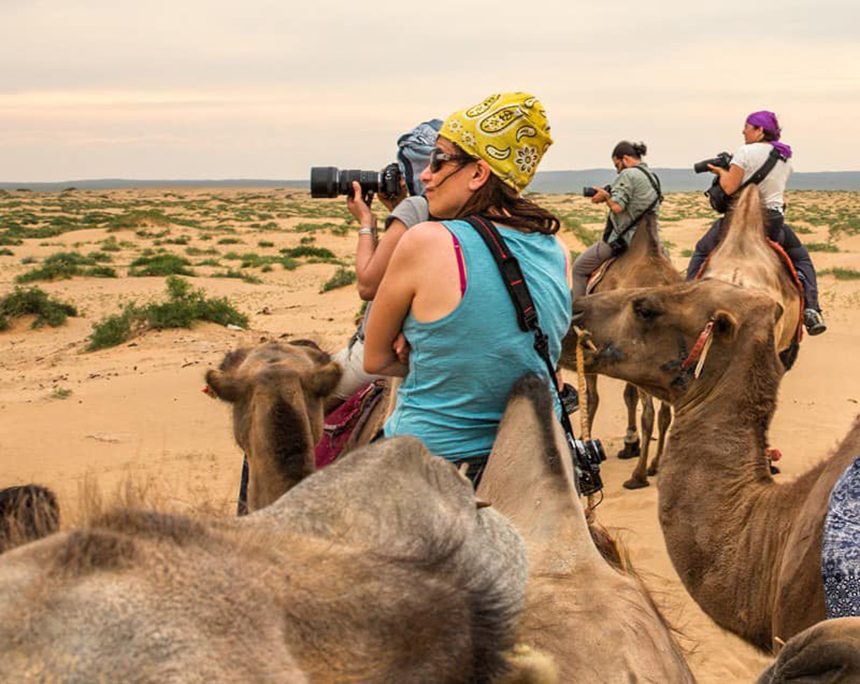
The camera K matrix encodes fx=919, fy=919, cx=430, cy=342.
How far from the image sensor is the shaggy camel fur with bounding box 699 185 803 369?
6.47 metres

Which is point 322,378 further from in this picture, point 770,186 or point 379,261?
point 770,186

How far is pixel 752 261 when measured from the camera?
6.64m

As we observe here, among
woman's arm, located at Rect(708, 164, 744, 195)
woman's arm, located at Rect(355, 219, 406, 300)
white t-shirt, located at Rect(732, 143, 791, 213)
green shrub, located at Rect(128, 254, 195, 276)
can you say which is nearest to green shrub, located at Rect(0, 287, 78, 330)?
green shrub, located at Rect(128, 254, 195, 276)

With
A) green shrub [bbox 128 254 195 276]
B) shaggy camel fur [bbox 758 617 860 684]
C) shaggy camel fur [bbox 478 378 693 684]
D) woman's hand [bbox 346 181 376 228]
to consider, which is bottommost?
green shrub [bbox 128 254 195 276]

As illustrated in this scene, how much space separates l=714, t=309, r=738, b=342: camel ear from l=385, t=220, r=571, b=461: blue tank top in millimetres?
1492

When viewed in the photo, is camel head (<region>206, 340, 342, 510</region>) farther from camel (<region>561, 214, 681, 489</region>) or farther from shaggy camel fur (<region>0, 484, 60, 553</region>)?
camel (<region>561, 214, 681, 489</region>)

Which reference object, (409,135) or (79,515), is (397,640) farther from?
(409,135)

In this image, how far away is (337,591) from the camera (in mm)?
760

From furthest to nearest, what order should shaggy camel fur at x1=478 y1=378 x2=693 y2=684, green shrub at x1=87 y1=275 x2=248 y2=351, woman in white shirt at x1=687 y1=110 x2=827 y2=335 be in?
green shrub at x1=87 y1=275 x2=248 y2=351 → woman in white shirt at x1=687 y1=110 x2=827 y2=335 → shaggy camel fur at x1=478 y1=378 x2=693 y2=684

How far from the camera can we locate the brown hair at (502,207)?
2256 mm

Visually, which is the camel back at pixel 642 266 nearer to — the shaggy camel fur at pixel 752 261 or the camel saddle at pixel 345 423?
the shaggy camel fur at pixel 752 261

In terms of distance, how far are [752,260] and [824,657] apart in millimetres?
5778

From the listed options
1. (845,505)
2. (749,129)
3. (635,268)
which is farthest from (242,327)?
(845,505)

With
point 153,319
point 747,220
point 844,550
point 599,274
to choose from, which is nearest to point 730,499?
point 844,550
